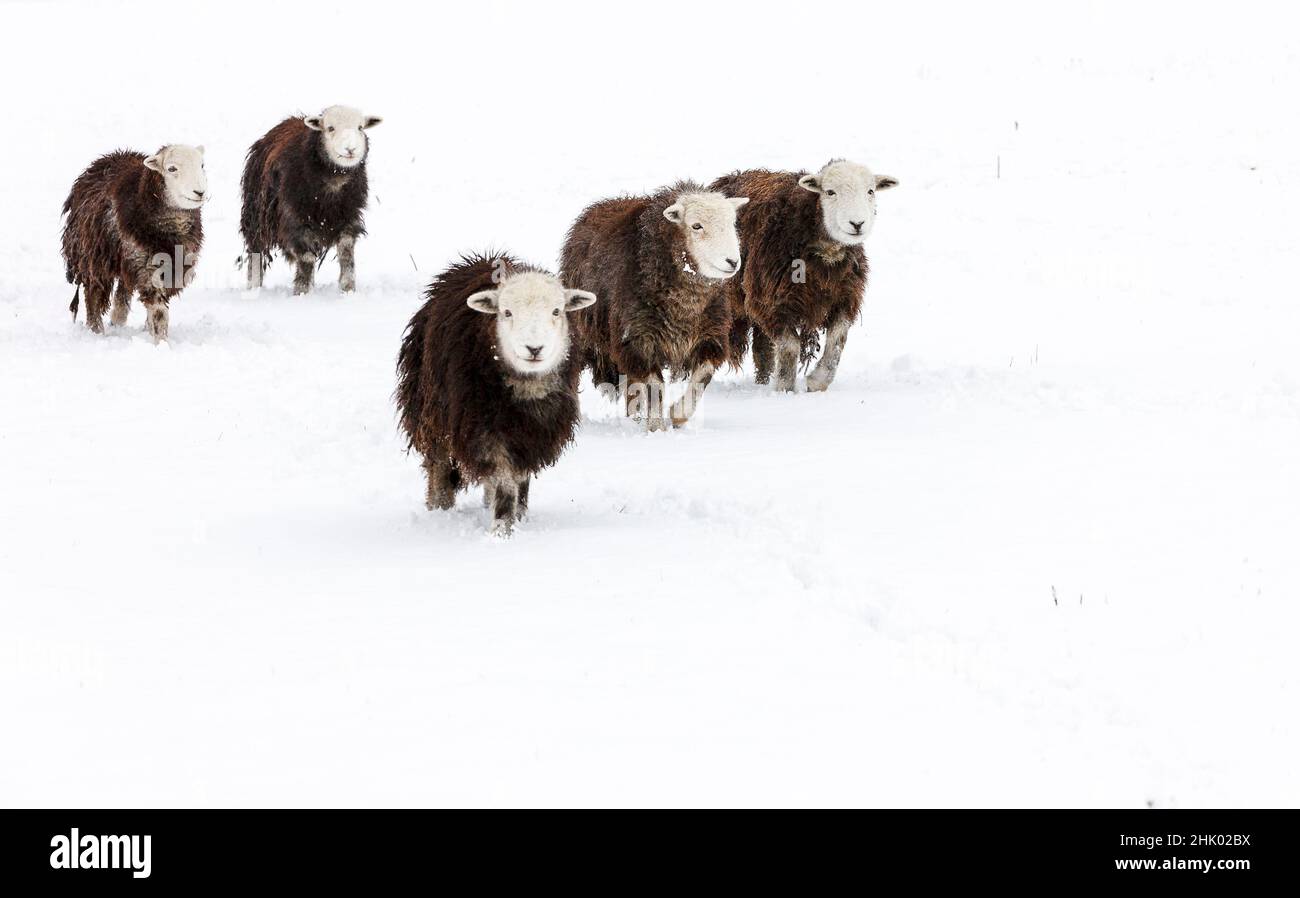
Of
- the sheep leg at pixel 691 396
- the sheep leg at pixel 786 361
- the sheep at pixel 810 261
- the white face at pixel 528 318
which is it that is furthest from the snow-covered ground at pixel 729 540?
the white face at pixel 528 318

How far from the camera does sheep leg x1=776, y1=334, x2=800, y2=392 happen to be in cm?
1254

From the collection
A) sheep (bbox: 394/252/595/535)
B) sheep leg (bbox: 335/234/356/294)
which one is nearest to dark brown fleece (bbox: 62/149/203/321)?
sheep leg (bbox: 335/234/356/294)

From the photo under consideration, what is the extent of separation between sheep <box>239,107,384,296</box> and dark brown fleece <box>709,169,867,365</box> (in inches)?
199

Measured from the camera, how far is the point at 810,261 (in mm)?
12328

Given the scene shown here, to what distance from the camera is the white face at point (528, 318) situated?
7895mm

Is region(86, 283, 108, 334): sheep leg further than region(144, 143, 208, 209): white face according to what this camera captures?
Yes

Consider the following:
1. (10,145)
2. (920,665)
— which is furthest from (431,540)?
(10,145)

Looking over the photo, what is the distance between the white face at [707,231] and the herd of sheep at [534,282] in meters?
0.01

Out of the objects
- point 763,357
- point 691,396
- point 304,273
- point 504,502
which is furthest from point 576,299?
point 304,273

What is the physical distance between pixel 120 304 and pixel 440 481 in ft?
22.7

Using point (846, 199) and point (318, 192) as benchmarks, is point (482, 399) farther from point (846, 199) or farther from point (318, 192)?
point (318, 192)

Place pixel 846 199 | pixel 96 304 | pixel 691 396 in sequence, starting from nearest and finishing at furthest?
pixel 691 396 < pixel 846 199 < pixel 96 304

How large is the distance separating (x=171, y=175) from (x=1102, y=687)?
10.2 meters

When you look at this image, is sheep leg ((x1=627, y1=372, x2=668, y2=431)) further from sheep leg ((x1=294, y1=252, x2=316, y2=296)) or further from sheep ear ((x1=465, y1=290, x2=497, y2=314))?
sheep leg ((x1=294, y1=252, x2=316, y2=296))
